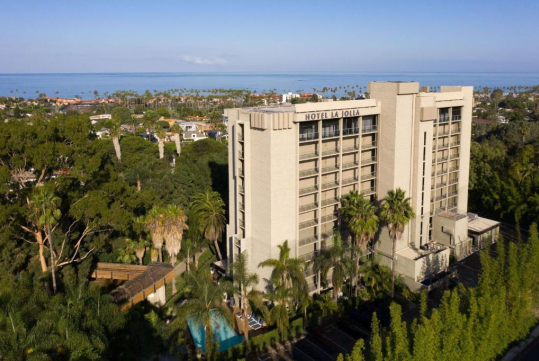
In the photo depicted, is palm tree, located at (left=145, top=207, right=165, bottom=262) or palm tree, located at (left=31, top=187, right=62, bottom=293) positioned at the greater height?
palm tree, located at (left=31, top=187, right=62, bottom=293)

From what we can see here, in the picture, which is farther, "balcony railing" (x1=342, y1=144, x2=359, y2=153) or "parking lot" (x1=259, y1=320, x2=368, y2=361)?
"balcony railing" (x1=342, y1=144, x2=359, y2=153)

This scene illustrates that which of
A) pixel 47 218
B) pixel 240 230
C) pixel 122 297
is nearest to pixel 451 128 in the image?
pixel 240 230

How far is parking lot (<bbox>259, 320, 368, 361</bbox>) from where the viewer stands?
1358 inches

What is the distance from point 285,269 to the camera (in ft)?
121

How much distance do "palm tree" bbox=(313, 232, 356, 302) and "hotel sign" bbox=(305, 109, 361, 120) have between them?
1148 cm

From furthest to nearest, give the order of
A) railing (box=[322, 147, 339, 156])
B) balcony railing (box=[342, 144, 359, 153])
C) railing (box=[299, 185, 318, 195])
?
balcony railing (box=[342, 144, 359, 153]), railing (box=[322, 147, 339, 156]), railing (box=[299, 185, 318, 195])

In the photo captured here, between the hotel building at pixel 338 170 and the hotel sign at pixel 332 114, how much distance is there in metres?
0.09

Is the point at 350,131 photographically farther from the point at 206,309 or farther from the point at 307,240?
the point at 206,309

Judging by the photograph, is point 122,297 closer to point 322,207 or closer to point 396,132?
point 322,207

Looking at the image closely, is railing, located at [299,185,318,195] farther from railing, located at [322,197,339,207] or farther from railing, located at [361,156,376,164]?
railing, located at [361,156,376,164]

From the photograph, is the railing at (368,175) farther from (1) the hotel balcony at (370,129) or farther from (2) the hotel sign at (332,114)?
(2) the hotel sign at (332,114)

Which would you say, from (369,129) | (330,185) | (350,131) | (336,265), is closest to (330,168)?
(330,185)

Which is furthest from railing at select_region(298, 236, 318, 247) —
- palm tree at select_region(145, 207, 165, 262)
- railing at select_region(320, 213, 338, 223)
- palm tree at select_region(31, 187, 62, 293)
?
palm tree at select_region(31, 187, 62, 293)

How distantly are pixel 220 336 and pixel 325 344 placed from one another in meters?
8.45
